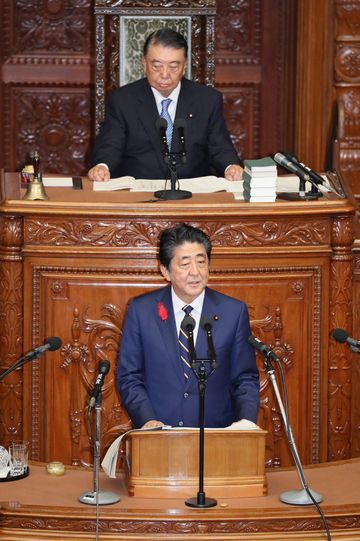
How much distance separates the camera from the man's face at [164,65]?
675 centimetres

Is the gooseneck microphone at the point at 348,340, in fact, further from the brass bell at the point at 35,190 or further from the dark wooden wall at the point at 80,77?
the dark wooden wall at the point at 80,77

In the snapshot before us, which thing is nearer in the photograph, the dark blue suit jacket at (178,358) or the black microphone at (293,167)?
the dark blue suit jacket at (178,358)

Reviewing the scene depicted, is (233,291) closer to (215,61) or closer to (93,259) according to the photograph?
(93,259)

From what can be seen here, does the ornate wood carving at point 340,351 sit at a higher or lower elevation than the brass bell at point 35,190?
lower

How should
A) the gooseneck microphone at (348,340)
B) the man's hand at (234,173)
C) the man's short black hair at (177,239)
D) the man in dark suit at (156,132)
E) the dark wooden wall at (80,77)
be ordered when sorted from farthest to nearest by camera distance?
1. the dark wooden wall at (80,77)
2. the man in dark suit at (156,132)
3. the man's hand at (234,173)
4. the man's short black hair at (177,239)
5. the gooseneck microphone at (348,340)

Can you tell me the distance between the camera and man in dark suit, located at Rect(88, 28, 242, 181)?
704 cm

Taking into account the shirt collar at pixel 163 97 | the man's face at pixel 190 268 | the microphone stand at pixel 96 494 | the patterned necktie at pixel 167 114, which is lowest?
the microphone stand at pixel 96 494

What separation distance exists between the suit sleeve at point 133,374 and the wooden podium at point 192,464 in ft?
1.66

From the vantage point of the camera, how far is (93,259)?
6.30 meters

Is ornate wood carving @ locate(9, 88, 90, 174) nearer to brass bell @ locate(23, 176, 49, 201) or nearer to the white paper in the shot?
the white paper

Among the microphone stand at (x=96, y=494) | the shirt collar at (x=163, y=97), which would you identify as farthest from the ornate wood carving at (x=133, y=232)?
the microphone stand at (x=96, y=494)

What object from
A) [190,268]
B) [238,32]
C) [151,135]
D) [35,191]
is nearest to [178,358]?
[190,268]

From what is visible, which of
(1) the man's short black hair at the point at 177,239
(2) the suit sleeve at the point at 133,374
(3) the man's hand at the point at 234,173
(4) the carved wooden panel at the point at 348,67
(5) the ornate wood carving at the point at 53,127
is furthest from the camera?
(5) the ornate wood carving at the point at 53,127

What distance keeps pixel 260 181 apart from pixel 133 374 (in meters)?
1.34
